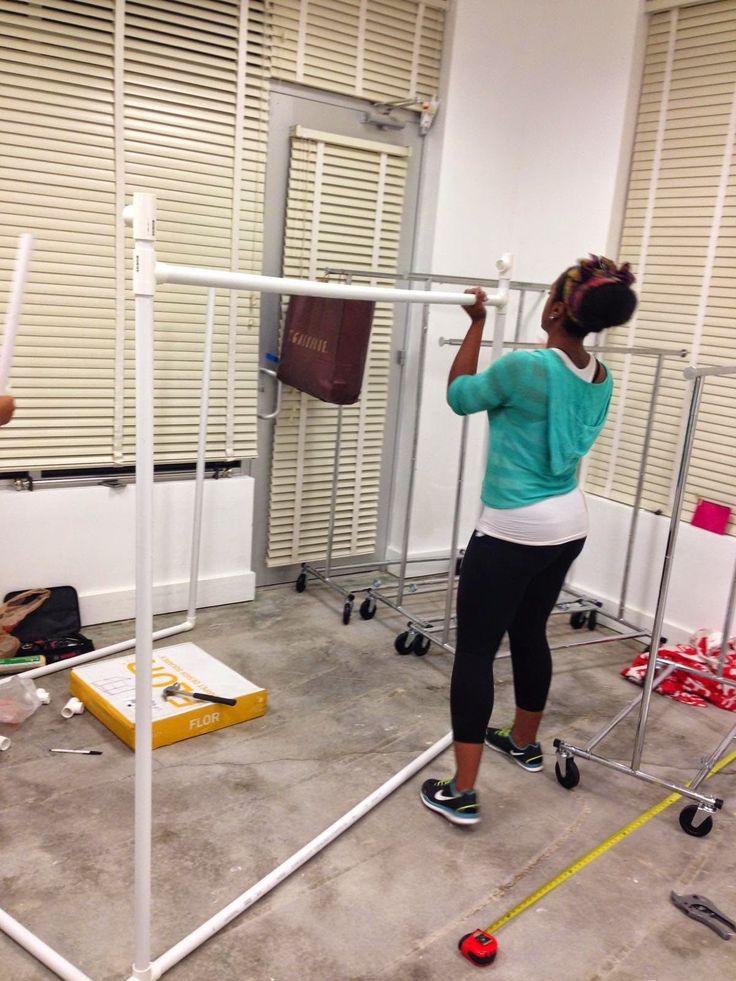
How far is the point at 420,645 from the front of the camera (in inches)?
127

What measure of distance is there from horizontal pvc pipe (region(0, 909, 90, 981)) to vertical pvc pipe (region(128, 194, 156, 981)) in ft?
0.41

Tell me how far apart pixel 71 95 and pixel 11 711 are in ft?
6.85

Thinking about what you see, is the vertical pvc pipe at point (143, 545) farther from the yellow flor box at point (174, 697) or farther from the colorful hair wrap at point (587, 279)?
the colorful hair wrap at point (587, 279)

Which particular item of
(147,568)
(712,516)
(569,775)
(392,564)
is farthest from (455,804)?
(392,564)

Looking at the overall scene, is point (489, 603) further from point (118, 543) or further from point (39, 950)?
point (118, 543)

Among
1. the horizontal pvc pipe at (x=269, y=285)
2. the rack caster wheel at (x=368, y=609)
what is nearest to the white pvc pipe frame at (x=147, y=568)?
the horizontal pvc pipe at (x=269, y=285)

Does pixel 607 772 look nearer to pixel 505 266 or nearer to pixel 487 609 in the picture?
pixel 487 609

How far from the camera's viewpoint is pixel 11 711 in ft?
8.34

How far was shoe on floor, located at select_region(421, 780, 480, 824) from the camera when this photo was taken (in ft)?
7.23

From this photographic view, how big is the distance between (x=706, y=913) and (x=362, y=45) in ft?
11.0

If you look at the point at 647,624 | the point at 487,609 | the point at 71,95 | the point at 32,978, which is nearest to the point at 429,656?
the point at 647,624

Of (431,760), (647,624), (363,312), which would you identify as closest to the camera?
(431,760)

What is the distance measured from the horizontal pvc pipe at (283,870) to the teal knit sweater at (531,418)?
0.89 metres

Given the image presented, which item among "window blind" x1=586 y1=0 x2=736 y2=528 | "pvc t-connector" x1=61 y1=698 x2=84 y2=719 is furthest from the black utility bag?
"window blind" x1=586 y1=0 x2=736 y2=528
